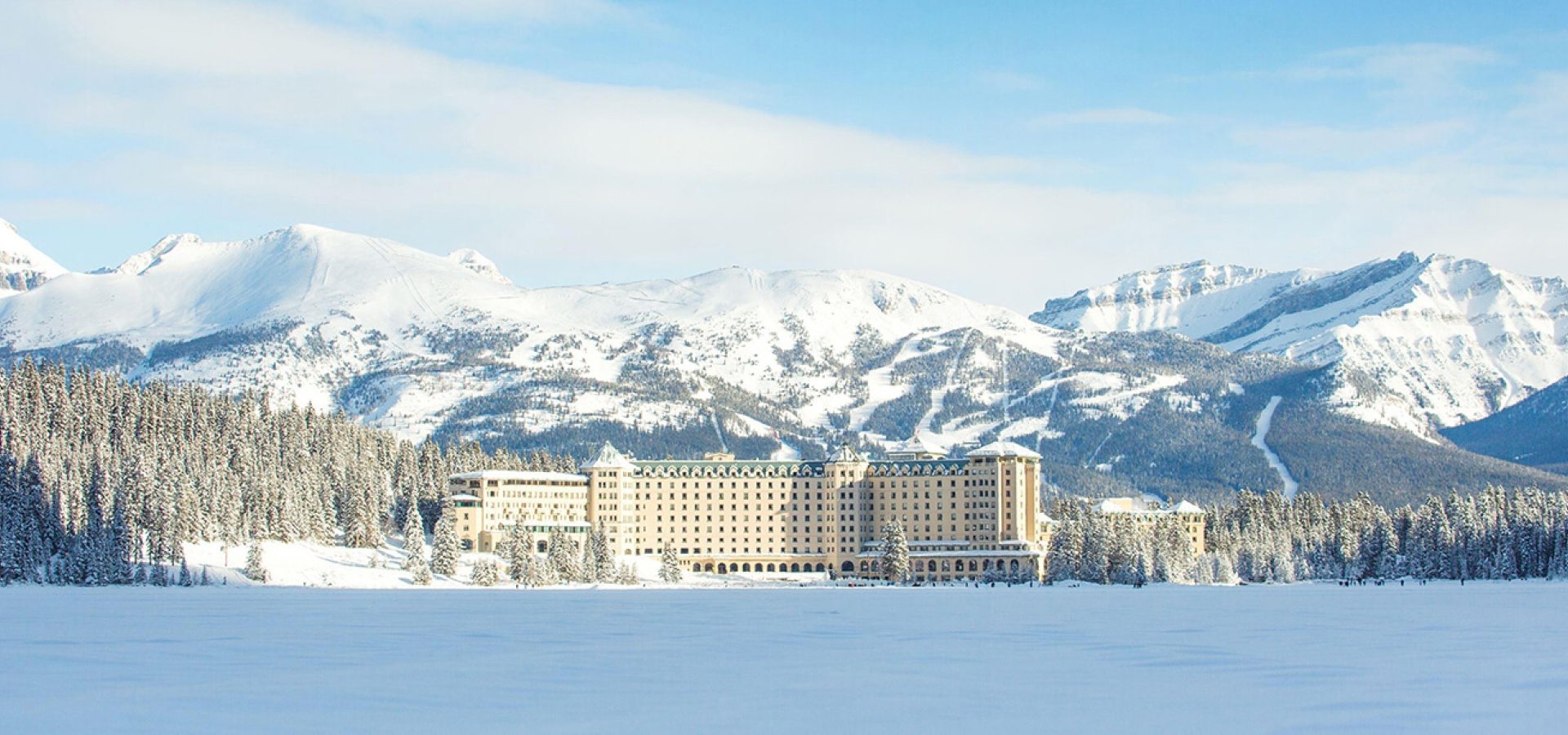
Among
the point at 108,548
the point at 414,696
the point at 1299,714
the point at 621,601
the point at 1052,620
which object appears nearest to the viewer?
the point at 1299,714

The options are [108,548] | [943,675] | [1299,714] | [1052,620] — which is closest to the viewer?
[1299,714]

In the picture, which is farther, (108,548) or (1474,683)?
(108,548)

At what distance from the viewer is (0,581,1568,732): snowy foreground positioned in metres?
68.1

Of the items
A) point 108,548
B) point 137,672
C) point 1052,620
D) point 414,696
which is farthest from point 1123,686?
point 108,548

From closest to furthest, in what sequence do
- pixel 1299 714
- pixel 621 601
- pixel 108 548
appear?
pixel 1299 714 → pixel 621 601 → pixel 108 548

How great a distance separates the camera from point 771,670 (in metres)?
86.6

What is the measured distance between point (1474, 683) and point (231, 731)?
166ft

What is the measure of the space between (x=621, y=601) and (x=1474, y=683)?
104m

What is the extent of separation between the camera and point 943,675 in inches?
3305

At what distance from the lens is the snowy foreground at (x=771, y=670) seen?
6812cm

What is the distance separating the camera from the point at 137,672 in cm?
8412

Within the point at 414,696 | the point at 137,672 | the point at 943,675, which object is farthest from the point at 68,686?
the point at 943,675

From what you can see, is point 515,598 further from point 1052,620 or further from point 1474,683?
point 1474,683

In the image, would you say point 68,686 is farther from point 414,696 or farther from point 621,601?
point 621,601
